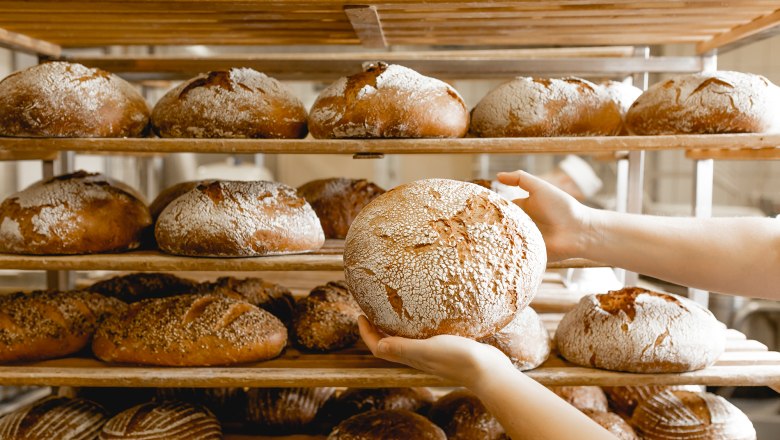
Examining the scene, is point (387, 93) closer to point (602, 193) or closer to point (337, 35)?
point (337, 35)

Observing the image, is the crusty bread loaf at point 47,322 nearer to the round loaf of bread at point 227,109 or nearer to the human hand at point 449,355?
the round loaf of bread at point 227,109

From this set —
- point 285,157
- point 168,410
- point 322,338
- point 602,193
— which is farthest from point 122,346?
point 602,193

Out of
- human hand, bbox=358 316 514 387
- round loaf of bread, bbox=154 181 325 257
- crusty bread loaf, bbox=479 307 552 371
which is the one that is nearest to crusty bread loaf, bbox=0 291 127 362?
round loaf of bread, bbox=154 181 325 257

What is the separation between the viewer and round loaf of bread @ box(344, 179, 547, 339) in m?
1.25

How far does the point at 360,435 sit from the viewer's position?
1689 mm

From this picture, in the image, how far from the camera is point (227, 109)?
164cm

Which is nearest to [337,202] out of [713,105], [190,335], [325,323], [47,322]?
[325,323]

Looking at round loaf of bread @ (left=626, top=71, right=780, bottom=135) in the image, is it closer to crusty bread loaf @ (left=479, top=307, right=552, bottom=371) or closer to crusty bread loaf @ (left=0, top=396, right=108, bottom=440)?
crusty bread loaf @ (left=479, top=307, right=552, bottom=371)

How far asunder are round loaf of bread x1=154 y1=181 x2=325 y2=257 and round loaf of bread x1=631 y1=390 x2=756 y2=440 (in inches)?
44.9

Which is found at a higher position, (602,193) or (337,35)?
(337,35)

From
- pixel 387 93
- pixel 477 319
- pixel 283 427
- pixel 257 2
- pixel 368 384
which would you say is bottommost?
pixel 283 427

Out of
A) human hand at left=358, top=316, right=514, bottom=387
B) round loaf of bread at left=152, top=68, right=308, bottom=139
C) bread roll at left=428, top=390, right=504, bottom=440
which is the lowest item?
bread roll at left=428, top=390, right=504, bottom=440

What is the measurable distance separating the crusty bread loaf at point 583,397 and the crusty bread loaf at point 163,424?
110 centimetres

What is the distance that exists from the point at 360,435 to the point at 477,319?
2.07 feet
